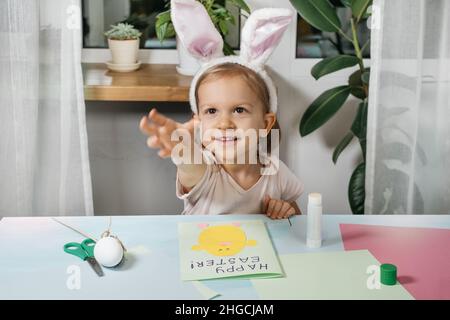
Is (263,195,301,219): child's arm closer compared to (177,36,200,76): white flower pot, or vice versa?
(263,195,301,219): child's arm

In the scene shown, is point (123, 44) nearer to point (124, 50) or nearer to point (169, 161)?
point (124, 50)

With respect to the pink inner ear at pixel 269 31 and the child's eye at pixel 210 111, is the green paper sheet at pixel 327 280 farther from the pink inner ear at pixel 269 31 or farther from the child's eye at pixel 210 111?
the pink inner ear at pixel 269 31

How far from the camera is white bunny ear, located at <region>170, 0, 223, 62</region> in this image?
152 centimetres

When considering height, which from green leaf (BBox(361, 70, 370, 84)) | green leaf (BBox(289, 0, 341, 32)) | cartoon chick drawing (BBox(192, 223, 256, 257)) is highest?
green leaf (BBox(289, 0, 341, 32))

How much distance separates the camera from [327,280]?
4.20 ft

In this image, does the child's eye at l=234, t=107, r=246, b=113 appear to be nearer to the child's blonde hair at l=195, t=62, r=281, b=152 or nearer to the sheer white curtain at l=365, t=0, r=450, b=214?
the child's blonde hair at l=195, t=62, r=281, b=152

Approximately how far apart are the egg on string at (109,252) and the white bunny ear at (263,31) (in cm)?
54

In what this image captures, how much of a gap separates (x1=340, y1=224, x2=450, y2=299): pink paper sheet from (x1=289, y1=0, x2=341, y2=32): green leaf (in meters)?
0.81

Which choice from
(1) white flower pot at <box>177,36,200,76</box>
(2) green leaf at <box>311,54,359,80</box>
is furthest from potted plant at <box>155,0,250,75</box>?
(2) green leaf at <box>311,54,359,80</box>

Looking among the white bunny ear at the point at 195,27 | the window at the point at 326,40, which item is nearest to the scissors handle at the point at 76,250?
the white bunny ear at the point at 195,27

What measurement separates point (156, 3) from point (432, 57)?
0.93 meters

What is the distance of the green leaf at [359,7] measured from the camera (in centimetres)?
209

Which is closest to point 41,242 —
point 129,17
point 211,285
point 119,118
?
point 211,285

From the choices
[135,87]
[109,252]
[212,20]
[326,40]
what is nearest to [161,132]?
[109,252]
